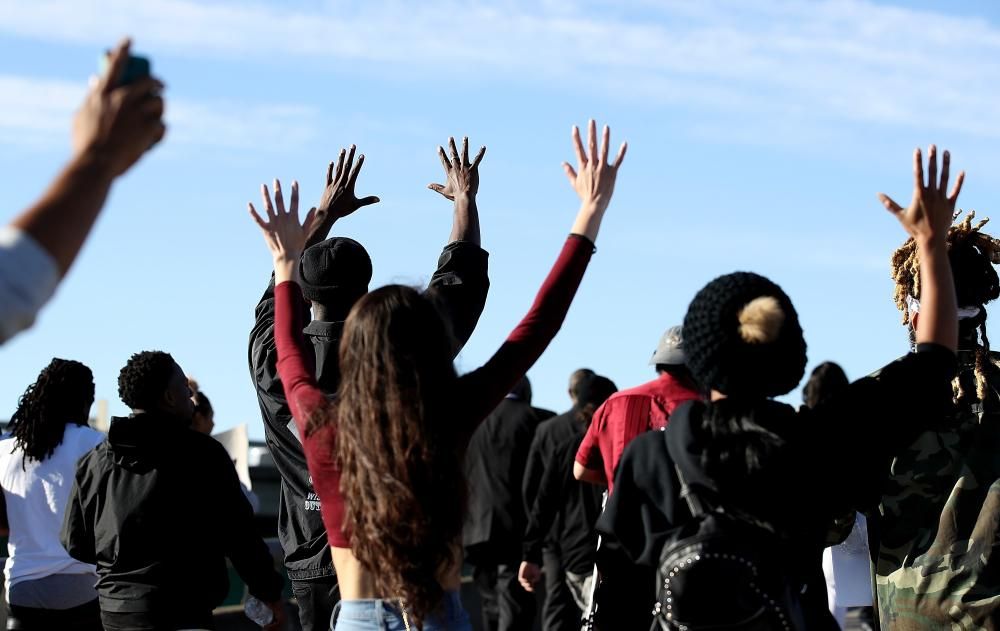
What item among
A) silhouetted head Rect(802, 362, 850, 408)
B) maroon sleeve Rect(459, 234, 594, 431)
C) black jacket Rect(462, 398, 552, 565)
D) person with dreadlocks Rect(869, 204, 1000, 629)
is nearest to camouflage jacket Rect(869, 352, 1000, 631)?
person with dreadlocks Rect(869, 204, 1000, 629)

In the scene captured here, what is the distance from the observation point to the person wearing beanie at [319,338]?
4.69m

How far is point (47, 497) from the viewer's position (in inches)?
278

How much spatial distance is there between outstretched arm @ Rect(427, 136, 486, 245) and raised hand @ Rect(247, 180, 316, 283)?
66cm

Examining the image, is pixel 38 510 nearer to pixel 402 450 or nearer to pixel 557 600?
pixel 402 450

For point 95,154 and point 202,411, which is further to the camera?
point 202,411

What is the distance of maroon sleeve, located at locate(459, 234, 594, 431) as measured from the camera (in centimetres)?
357

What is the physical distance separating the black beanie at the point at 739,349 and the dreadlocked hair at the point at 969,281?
1481mm

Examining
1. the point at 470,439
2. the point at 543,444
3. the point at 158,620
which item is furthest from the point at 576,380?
the point at 470,439

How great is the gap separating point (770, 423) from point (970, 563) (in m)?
1.61

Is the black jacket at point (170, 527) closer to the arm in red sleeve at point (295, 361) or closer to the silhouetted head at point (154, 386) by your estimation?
the silhouetted head at point (154, 386)

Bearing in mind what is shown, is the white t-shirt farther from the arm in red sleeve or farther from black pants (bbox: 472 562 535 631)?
black pants (bbox: 472 562 535 631)

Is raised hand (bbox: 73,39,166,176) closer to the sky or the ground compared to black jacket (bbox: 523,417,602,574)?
closer to the sky

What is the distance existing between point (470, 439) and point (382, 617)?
78 centimetres

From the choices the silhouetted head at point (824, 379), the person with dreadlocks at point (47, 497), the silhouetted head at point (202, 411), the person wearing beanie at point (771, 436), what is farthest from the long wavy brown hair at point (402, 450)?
the silhouetted head at point (202, 411)
